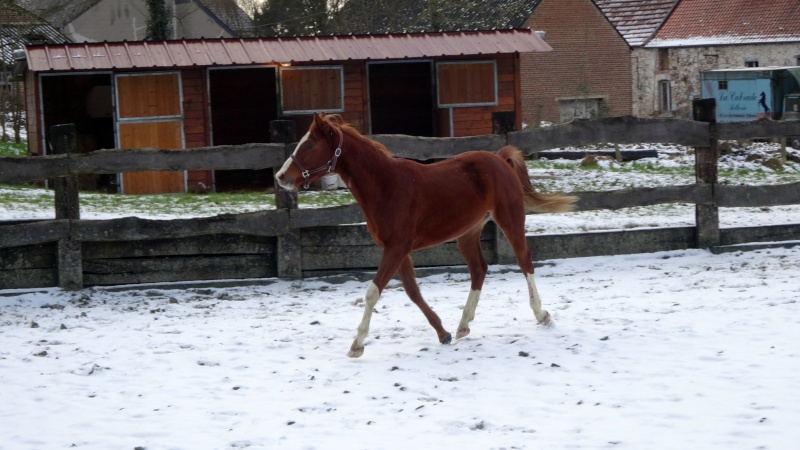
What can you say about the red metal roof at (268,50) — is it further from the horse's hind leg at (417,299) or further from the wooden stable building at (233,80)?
the horse's hind leg at (417,299)

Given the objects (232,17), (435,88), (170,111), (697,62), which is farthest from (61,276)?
(232,17)

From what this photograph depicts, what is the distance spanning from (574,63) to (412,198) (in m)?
34.5

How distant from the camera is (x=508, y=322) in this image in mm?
7668

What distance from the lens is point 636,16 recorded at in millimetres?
48031

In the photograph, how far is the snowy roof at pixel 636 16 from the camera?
151ft

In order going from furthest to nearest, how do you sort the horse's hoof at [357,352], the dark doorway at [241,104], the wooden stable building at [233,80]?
1. the dark doorway at [241,104]
2. the wooden stable building at [233,80]
3. the horse's hoof at [357,352]

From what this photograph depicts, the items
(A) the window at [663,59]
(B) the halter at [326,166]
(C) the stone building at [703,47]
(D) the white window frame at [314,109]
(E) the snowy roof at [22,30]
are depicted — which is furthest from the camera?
(A) the window at [663,59]

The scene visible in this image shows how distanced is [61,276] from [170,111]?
37.3ft

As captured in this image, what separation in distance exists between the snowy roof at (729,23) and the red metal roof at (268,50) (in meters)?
23.4

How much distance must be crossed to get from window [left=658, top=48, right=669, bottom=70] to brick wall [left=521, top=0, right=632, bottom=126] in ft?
10.8

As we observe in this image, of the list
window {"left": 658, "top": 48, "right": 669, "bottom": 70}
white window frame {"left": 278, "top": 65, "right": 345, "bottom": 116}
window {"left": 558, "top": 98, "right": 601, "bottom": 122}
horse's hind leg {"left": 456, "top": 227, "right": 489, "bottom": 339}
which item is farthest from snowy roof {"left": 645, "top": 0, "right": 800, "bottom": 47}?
horse's hind leg {"left": 456, "top": 227, "right": 489, "bottom": 339}

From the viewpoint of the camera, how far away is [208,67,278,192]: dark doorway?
951 inches

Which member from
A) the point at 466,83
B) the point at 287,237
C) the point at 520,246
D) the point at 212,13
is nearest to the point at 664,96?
the point at 212,13

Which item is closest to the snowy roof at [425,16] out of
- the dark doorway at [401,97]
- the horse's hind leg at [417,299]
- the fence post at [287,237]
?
the dark doorway at [401,97]
